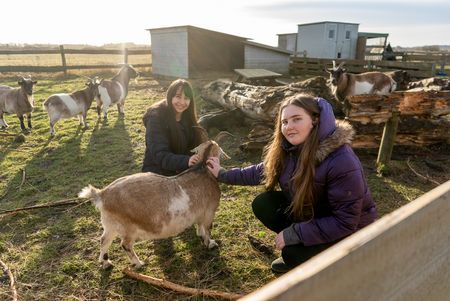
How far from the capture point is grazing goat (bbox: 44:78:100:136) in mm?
8586

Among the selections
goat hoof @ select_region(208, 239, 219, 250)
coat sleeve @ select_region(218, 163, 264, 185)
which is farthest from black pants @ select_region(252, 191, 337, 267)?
goat hoof @ select_region(208, 239, 219, 250)

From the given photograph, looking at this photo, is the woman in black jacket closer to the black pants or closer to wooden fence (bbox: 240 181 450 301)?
the black pants

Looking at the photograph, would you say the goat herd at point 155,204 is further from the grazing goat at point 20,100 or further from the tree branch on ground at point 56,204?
the grazing goat at point 20,100

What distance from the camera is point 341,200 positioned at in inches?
99.1

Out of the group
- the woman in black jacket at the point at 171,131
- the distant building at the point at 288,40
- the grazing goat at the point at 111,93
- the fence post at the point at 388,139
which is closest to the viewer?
the woman in black jacket at the point at 171,131

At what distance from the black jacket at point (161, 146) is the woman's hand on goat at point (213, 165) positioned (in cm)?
29

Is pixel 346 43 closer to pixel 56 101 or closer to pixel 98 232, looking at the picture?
pixel 56 101

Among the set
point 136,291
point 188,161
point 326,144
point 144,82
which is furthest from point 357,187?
point 144,82

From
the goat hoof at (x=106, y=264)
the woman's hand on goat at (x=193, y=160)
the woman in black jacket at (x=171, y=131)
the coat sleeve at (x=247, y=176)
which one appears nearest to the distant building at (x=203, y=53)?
the woman in black jacket at (x=171, y=131)

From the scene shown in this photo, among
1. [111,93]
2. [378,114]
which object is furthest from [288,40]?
[378,114]

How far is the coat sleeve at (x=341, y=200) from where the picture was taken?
2.49 metres

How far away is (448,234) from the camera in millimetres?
1077

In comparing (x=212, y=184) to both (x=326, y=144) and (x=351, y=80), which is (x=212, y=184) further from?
(x=351, y=80)

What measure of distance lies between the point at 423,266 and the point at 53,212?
4881 millimetres
